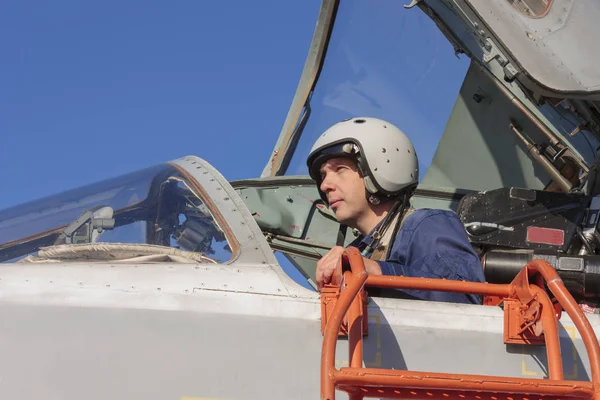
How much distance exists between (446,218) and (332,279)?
0.73m

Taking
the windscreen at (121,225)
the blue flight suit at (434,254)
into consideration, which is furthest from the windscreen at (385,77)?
the blue flight suit at (434,254)

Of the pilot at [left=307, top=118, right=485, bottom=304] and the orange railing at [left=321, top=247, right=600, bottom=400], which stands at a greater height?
the pilot at [left=307, top=118, right=485, bottom=304]

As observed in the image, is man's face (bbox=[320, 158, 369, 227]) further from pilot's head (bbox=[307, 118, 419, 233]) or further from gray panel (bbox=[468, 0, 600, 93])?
gray panel (bbox=[468, 0, 600, 93])

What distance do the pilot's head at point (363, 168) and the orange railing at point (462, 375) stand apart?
3.15 ft

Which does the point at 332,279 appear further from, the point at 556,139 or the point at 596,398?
the point at 556,139

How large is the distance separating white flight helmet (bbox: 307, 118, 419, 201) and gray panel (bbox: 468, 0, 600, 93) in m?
0.82

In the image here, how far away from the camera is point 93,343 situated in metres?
2.09

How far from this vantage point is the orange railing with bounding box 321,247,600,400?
1798 millimetres

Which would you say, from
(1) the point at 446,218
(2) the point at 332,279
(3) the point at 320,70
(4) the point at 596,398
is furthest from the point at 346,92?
(4) the point at 596,398

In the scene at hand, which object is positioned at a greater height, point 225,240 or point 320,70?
point 320,70

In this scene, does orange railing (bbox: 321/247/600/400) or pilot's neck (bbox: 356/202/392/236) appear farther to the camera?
pilot's neck (bbox: 356/202/392/236)

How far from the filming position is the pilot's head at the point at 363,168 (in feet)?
10.2

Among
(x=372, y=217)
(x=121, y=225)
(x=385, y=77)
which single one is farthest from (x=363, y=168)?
(x=385, y=77)

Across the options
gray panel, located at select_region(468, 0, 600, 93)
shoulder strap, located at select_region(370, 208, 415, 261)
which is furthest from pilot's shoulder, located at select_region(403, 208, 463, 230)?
gray panel, located at select_region(468, 0, 600, 93)
